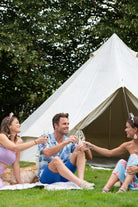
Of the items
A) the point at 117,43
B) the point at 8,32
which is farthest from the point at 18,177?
the point at 8,32

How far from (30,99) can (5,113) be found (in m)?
1.19

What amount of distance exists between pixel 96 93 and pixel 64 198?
3.70m

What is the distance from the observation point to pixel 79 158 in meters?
4.16

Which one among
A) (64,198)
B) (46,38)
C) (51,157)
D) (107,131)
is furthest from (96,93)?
(46,38)

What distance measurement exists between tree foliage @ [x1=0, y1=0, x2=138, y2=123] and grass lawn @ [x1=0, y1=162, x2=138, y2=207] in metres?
6.53

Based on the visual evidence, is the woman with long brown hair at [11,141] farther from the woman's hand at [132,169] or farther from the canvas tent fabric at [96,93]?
the canvas tent fabric at [96,93]

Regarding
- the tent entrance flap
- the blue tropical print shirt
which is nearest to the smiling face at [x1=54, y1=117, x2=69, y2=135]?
the blue tropical print shirt

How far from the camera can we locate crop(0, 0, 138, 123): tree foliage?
10.9m

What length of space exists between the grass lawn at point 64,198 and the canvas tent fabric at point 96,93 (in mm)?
2819

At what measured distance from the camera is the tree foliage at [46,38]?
1088 cm

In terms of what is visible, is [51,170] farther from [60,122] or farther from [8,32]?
[8,32]

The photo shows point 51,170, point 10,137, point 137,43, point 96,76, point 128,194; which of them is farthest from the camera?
point 137,43

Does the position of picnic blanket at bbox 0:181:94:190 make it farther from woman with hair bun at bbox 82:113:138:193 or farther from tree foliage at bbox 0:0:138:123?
tree foliage at bbox 0:0:138:123

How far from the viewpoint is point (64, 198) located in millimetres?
3605
